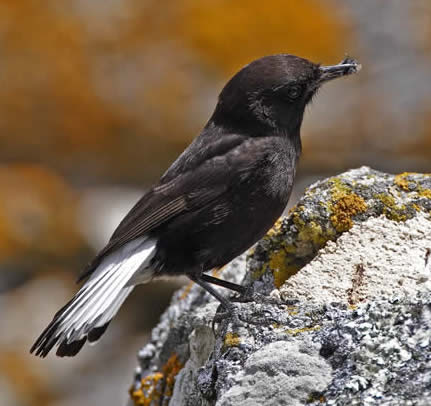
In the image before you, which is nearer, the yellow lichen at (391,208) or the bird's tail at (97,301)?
the yellow lichen at (391,208)

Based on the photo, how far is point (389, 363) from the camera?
344 centimetres

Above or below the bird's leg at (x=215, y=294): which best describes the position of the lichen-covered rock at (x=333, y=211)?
above

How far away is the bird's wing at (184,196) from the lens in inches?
209

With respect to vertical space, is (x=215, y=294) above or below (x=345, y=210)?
below

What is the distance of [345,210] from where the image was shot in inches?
191

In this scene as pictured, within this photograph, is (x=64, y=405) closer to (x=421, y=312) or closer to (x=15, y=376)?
(x=15, y=376)

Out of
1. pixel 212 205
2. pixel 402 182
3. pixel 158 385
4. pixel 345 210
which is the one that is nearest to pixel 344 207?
pixel 345 210

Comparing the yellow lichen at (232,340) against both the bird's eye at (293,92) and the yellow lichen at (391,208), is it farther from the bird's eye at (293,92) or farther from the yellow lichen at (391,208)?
the bird's eye at (293,92)

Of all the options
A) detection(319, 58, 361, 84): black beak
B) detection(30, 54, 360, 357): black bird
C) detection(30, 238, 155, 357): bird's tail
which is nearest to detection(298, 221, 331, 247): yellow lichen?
detection(30, 54, 360, 357): black bird

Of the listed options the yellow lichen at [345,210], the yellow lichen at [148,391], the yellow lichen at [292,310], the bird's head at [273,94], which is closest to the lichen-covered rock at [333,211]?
the yellow lichen at [345,210]

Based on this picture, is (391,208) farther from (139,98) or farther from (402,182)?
(139,98)

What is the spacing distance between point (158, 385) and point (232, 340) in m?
1.51

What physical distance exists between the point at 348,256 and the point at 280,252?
498 millimetres

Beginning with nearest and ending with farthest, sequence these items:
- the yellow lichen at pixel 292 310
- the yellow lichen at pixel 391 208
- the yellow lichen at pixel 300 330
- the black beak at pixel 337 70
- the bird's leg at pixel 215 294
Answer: the yellow lichen at pixel 300 330 → the yellow lichen at pixel 292 310 → the bird's leg at pixel 215 294 → the yellow lichen at pixel 391 208 → the black beak at pixel 337 70
